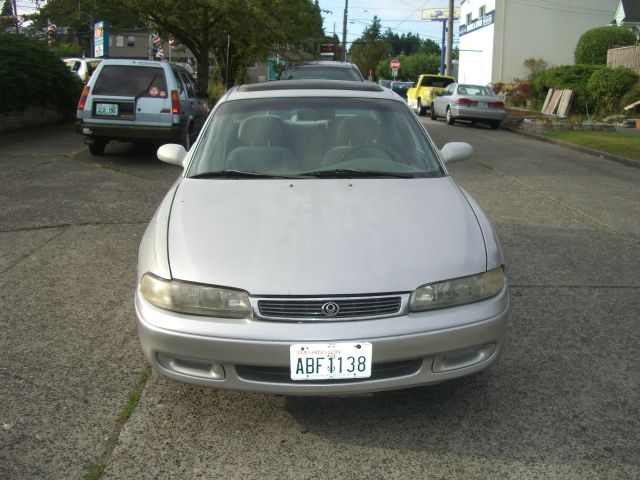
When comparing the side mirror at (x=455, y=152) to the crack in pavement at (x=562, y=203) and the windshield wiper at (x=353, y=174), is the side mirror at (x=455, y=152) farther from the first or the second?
the crack in pavement at (x=562, y=203)

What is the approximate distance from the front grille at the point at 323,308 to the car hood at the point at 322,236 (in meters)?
0.04

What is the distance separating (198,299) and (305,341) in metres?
0.53

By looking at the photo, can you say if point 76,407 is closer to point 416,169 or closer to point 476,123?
point 416,169

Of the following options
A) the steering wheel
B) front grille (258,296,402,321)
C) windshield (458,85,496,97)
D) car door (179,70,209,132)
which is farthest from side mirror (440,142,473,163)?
windshield (458,85,496,97)

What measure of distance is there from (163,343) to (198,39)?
65.7 ft

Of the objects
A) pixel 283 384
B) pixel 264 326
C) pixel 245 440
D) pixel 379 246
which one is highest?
pixel 379 246

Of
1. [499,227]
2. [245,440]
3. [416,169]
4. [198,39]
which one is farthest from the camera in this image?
[198,39]

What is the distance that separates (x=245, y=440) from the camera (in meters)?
3.03

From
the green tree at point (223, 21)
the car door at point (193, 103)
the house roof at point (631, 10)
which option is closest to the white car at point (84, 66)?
the green tree at point (223, 21)

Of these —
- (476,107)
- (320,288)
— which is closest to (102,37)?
(476,107)

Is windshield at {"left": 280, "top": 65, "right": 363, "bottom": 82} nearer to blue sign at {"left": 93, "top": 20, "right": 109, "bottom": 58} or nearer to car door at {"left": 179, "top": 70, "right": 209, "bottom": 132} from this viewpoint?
car door at {"left": 179, "top": 70, "right": 209, "bottom": 132}

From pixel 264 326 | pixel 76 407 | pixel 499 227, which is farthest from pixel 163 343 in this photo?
pixel 499 227

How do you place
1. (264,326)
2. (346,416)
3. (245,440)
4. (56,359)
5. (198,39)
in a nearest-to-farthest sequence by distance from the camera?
(264,326) → (245,440) → (346,416) → (56,359) → (198,39)

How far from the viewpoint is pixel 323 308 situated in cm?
281
